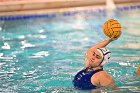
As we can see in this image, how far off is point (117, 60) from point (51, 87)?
1.70 m

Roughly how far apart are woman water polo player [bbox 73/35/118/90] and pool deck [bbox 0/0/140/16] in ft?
A: 20.8

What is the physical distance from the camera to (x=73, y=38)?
7.98 m

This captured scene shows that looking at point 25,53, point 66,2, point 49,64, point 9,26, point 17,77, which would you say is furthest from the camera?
point 66,2

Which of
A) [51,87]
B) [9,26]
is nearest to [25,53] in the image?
[51,87]

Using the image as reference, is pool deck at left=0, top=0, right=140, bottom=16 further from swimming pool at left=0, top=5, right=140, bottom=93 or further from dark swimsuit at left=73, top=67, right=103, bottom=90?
dark swimsuit at left=73, top=67, right=103, bottom=90

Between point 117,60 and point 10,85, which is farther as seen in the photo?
point 117,60

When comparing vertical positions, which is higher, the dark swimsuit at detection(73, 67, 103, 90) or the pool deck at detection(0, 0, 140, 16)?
the pool deck at detection(0, 0, 140, 16)

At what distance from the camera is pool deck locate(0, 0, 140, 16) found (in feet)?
34.7

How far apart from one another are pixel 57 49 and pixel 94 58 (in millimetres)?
2964

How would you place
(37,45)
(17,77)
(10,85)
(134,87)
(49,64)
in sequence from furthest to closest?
(37,45) < (49,64) < (17,77) < (10,85) < (134,87)

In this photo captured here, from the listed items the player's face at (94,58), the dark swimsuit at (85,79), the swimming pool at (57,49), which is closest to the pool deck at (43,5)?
the swimming pool at (57,49)

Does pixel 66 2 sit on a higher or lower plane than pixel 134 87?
higher

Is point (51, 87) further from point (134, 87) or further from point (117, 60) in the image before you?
point (117, 60)

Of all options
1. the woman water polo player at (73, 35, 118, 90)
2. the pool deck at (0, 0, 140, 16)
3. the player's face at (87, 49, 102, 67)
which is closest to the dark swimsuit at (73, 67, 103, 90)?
the woman water polo player at (73, 35, 118, 90)
